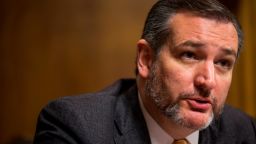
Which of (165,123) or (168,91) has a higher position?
(168,91)

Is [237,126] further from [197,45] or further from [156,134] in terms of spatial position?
[197,45]

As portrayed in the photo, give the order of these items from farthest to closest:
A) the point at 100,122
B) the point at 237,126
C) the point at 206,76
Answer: the point at 237,126 → the point at 100,122 → the point at 206,76

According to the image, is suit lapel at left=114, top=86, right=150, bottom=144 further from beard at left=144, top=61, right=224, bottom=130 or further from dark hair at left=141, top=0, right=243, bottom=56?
dark hair at left=141, top=0, right=243, bottom=56

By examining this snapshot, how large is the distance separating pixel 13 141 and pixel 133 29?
98 cm

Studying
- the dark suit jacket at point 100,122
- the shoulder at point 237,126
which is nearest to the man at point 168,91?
the dark suit jacket at point 100,122

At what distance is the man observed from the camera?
1.22 m

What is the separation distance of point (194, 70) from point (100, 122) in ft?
1.12

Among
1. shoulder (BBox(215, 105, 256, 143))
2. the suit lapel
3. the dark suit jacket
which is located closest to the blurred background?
shoulder (BBox(215, 105, 256, 143))

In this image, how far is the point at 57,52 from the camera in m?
2.44

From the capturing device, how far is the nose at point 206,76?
1.19m

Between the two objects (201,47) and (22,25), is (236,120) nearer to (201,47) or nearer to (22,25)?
(201,47)

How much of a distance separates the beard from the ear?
30 millimetres

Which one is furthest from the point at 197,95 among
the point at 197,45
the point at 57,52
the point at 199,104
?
the point at 57,52

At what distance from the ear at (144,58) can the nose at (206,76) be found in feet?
0.64
